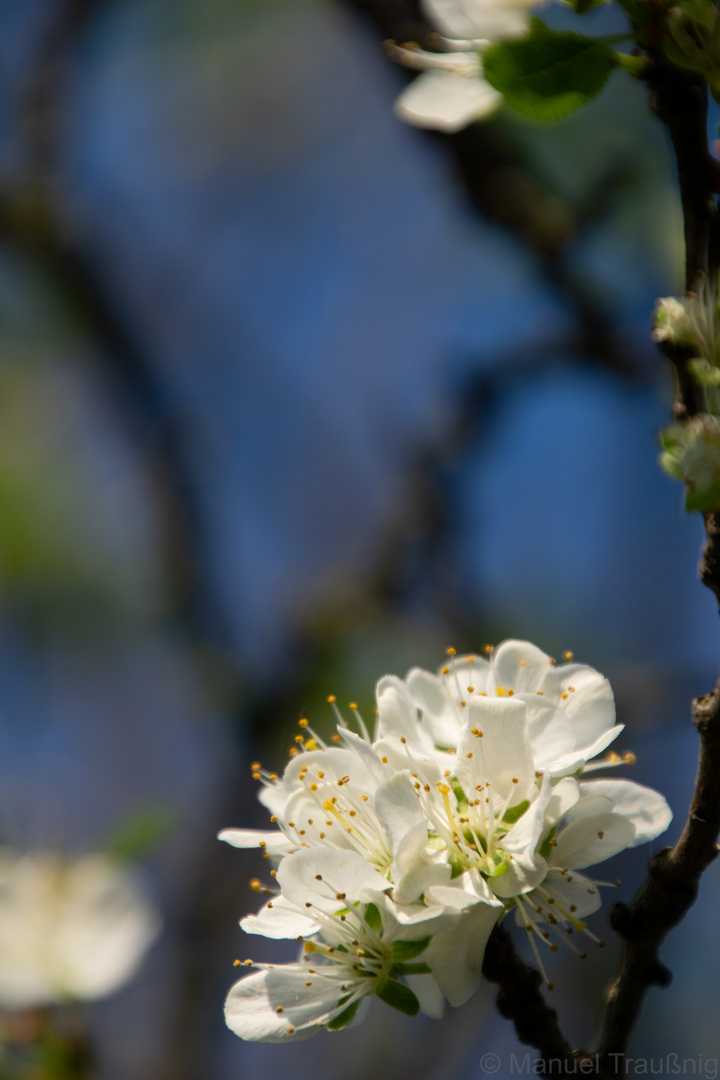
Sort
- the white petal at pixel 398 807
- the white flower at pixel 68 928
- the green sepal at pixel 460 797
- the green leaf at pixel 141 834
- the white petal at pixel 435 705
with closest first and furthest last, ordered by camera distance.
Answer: the white petal at pixel 398 807 < the green sepal at pixel 460 797 < the white petal at pixel 435 705 < the green leaf at pixel 141 834 < the white flower at pixel 68 928

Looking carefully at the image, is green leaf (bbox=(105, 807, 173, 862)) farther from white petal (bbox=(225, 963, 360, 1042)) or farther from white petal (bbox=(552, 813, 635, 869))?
white petal (bbox=(552, 813, 635, 869))

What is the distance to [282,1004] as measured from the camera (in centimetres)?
88

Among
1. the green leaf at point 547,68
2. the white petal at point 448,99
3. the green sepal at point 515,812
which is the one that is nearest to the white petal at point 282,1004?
the green sepal at point 515,812

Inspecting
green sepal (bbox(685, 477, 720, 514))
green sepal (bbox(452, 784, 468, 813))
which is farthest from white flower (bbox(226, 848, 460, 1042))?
green sepal (bbox(685, 477, 720, 514))

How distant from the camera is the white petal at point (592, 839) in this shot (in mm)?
830

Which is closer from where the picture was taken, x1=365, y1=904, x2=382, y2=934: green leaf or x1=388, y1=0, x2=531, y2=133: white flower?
x1=365, y1=904, x2=382, y2=934: green leaf

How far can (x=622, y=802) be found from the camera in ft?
2.86

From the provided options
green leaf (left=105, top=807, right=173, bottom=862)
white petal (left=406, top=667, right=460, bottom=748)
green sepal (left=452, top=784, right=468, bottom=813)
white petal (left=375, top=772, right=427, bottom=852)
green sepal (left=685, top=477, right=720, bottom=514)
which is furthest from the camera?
green leaf (left=105, top=807, right=173, bottom=862)

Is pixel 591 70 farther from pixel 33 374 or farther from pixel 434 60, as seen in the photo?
pixel 33 374

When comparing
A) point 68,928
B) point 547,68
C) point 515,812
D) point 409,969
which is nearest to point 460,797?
point 515,812

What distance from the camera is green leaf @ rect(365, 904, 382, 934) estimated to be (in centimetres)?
84

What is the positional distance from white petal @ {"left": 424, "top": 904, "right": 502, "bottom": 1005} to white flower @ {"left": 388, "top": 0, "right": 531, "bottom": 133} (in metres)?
0.86

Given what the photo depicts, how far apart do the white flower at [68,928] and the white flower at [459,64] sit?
1308 mm

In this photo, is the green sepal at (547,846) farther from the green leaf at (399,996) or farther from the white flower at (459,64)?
the white flower at (459,64)
